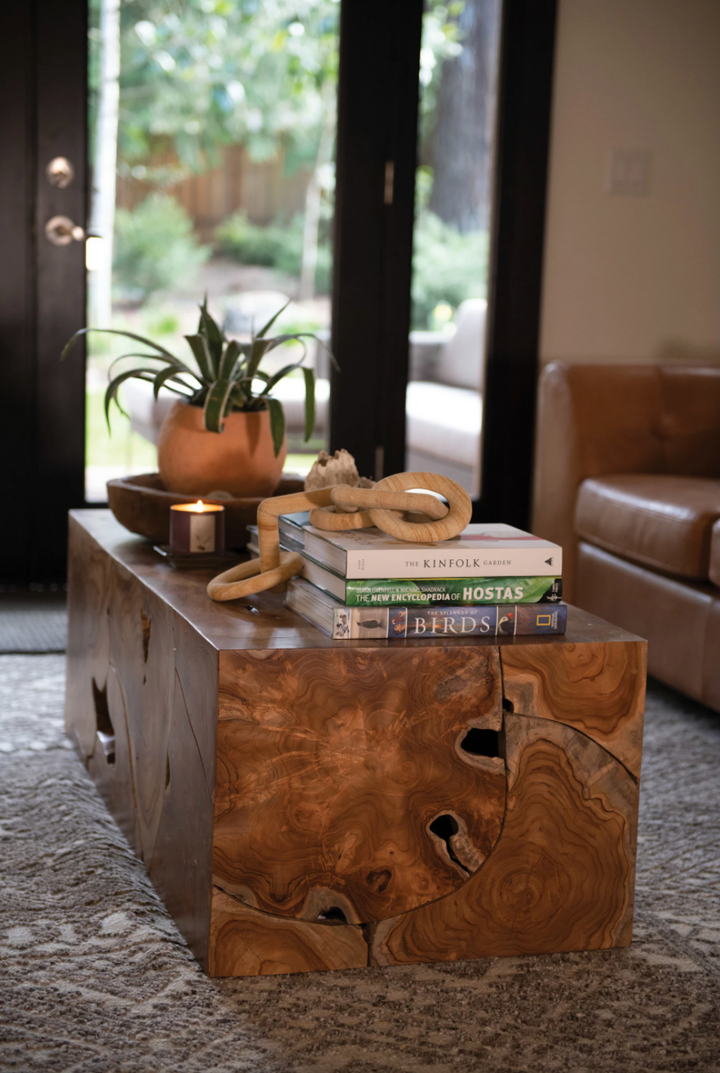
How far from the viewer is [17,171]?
331cm

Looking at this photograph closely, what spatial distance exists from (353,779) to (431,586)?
23 centimetres

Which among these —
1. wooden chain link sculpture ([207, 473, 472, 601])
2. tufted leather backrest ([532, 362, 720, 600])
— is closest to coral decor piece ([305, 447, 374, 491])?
wooden chain link sculpture ([207, 473, 472, 601])

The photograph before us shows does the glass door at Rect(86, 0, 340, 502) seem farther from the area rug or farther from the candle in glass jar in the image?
the candle in glass jar

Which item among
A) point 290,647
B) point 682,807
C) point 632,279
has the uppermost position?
point 632,279

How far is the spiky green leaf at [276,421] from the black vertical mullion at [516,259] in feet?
6.41

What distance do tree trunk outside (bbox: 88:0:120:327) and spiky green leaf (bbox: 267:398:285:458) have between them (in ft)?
5.62

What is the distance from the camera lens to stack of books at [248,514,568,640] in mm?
1365

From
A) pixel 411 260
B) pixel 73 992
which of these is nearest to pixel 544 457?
pixel 411 260

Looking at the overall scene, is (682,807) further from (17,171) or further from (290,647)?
(17,171)

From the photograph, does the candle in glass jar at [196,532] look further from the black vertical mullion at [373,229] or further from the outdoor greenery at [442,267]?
the outdoor greenery at [442,267]

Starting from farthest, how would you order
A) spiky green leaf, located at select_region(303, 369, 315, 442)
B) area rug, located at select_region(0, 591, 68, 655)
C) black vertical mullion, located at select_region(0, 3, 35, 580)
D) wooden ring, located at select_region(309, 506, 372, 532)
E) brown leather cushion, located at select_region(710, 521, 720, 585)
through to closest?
black vertical mullion, located at select_region(0, 3, 35, 580)
area rug, located at select_region(0, 591, 68, 655)
brown leather cushion, located at select_region(710, 521, 720, 585)
spiky green leaf, located at select_region(303, 369, 315, 442)
wooden ring, located at select_region(309, 506, 372, 532)

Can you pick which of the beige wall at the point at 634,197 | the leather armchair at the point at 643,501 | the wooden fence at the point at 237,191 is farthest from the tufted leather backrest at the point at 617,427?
the wooden fence at the point at 237,191

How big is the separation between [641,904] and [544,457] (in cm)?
162

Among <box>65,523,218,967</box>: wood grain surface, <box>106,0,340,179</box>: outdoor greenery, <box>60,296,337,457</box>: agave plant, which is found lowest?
<box>65,523,218,967</box>: wood grain surface
